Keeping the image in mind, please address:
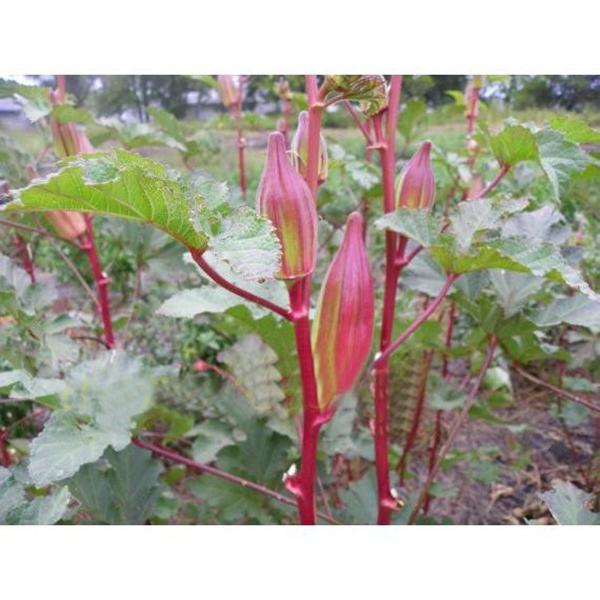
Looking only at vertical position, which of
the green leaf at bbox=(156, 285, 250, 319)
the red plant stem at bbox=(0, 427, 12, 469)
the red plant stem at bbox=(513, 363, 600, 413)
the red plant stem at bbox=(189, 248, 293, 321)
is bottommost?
the red plant stem at bbox=(0, 427, 12, 469)

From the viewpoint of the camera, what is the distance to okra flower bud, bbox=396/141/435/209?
524 mm

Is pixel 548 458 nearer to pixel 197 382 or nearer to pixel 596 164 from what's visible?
pixel 197 382

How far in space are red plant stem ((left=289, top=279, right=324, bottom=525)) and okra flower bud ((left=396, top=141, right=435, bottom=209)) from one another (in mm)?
181

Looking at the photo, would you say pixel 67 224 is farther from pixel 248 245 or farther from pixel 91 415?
pixel 248 245

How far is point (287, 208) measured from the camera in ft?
1.20

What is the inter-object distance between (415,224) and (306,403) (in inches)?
6.2

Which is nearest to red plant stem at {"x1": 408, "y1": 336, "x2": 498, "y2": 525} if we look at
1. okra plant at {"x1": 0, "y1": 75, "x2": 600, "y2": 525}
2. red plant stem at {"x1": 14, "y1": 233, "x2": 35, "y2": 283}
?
okra plant at {"x1": 0, "y1": 75, "x2": 600, "y2": 525}

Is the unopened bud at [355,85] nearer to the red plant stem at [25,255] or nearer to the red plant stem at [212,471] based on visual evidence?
the red plant stem at [212,471]

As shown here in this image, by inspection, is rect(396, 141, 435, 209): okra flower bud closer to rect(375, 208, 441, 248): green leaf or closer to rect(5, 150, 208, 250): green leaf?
rect(375, 208, 441, 248): green leaf

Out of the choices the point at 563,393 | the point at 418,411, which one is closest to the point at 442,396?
the point at 418,411

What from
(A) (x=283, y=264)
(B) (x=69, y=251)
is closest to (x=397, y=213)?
(A) (x=283, y=264)

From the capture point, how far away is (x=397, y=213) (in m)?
0.47

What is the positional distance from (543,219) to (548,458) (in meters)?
0.67

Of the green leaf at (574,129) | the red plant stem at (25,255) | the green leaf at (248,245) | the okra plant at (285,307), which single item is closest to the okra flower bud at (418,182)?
the okra plant at (285,307)
